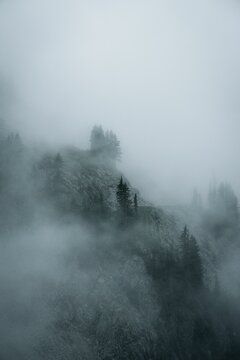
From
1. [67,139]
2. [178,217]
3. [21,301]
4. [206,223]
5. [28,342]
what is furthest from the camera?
[67,139]

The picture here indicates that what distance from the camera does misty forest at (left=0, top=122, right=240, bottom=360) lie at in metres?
78.9

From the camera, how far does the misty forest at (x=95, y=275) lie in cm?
7888

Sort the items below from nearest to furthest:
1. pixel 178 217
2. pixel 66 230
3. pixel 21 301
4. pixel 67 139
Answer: pixel 21 301 → pixel 66 230 → pixel 178 217 → pixel 67 139

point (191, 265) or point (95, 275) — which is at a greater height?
point (191, 265)

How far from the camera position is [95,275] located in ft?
310

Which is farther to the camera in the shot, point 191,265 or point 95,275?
point 191,265

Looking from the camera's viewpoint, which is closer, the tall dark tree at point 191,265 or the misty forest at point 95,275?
the misty forest at point 95,275

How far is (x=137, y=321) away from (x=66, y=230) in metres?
33.6

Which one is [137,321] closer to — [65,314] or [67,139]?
[65,314]

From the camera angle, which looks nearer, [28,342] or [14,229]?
[28,342]

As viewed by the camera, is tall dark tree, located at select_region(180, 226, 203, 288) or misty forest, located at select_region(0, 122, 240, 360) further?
tall dark tree, located at select_region(180, 226, 203, 288)

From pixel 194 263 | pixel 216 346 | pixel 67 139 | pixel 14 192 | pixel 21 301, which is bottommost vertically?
pixel 216 346

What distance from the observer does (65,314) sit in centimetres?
8125

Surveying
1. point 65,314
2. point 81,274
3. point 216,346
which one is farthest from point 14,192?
point 216,346
